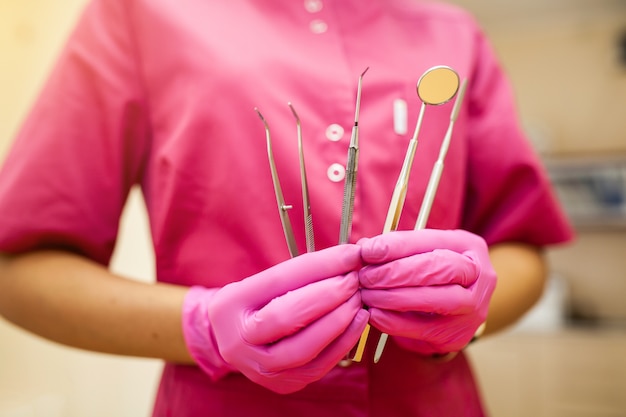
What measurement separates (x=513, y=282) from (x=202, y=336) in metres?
0.34

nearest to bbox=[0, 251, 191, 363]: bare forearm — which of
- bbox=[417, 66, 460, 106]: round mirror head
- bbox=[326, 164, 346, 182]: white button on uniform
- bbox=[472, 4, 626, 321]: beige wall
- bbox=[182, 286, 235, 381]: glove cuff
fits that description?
bbox=[182, 286, 235, 381]: glove cuff

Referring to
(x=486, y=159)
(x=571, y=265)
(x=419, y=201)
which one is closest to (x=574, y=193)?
(x=571, y=265)

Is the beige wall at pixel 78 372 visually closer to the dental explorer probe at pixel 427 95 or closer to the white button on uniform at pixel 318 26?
the white button on uniform at pixel 318 26

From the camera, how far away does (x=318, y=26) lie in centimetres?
54

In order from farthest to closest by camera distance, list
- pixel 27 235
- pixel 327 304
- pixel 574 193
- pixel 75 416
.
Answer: pixel 574 193 < pixel 75 416 < pixel 27 235 < pixel 327 304

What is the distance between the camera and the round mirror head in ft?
1.09

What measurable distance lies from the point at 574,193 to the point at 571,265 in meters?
0.39

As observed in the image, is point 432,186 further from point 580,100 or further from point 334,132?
point 580,100

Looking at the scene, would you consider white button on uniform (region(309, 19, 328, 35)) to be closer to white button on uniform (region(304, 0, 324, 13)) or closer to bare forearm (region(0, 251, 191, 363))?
white button on uniform (region(304, 0, 324, 13))

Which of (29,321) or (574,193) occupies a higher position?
(29,321)

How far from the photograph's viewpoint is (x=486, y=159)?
585 millimetres

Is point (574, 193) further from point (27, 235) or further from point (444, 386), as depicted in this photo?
point (27, 235)

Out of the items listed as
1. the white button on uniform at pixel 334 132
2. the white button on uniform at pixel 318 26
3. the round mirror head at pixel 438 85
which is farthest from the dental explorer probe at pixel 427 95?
the white button on uniform at pixel 318 26

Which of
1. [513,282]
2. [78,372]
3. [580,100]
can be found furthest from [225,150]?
[580,100]
